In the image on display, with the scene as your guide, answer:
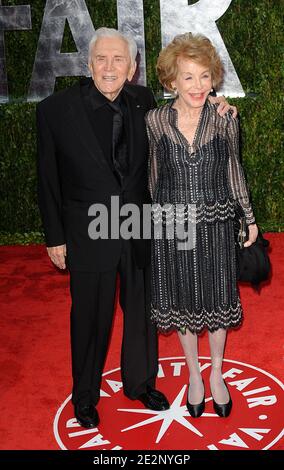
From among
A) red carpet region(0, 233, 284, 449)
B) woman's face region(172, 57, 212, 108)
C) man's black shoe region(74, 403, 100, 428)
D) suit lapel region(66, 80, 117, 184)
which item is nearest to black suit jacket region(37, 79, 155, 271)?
suit lapel region(66, 80, 117, 184)

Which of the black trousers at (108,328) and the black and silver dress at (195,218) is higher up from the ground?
the black and silver dress at (195,218)

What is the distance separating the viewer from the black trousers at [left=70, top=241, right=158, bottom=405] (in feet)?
11.2

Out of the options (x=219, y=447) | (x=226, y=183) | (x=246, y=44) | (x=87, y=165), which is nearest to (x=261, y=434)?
(x=219, y=447)

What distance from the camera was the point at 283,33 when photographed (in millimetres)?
6488

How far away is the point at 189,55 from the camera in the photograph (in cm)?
314

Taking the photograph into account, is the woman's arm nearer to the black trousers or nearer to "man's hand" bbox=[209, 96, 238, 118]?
"man's hand" bbox=[209, 96, 238, 118]

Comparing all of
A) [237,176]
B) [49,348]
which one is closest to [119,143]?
[237,176]

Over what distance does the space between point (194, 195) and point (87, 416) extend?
50.9 inches

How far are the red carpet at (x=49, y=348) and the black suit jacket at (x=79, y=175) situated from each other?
91cm

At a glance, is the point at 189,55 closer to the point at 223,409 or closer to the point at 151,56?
the point at 223,409

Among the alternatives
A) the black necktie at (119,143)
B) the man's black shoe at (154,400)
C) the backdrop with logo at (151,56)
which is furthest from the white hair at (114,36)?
the backdrop with logo at (151,56)

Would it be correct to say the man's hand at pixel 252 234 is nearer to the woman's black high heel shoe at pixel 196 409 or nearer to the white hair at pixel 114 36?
the woman's black high heel shoe at pixel 196 409

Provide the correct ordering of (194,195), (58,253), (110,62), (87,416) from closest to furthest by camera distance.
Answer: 1. (110,62)
2. (194,195)
3. (58,253)
4. (87,416)

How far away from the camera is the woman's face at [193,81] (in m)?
3.17
